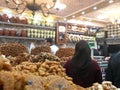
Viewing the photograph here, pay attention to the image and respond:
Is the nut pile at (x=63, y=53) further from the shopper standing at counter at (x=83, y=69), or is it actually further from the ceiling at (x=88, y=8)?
the ceiling at (x=88, y=8)

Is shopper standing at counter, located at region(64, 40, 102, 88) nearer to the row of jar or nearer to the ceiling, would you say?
the row of jar

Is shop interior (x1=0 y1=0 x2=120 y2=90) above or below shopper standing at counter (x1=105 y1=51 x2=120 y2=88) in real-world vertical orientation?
above

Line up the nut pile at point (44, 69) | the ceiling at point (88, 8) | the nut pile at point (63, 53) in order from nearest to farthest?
the nut pile at point (44, 69) < the nut pile at point (63, 53) < the ceiling at point (88, 8)

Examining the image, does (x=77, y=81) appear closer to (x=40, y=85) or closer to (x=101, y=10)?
(x=40, y=85)

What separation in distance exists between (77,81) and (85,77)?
0.09 m

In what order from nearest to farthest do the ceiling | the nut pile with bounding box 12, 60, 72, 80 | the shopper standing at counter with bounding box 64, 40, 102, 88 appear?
the nut pile with bounding box 12, 60, 72, 80 → the shopper standing at counter with bounding box 64, 40, 102, 88 → the ceiling

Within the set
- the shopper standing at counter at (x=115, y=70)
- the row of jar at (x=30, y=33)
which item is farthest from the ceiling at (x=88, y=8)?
the shopper standing at counter at (x=115, y=70)

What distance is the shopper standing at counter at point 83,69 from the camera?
2127mm

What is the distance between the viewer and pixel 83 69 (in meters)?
2.14

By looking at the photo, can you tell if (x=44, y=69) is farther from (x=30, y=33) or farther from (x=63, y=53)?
(x=30, y=33)

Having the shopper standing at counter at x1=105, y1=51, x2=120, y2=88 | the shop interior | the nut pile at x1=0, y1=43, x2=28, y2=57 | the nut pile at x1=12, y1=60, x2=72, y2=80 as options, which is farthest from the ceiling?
the nut pile at x1=12, y1=60, x2=72, y2=80

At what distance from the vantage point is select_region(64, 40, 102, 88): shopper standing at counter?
2127 millimetres

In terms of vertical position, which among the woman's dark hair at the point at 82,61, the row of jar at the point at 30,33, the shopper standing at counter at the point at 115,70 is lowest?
the shopper standing at counter at the point at 115,70

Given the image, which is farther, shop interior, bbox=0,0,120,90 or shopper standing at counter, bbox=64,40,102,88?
shop interior, bbox=0,0,120,90
